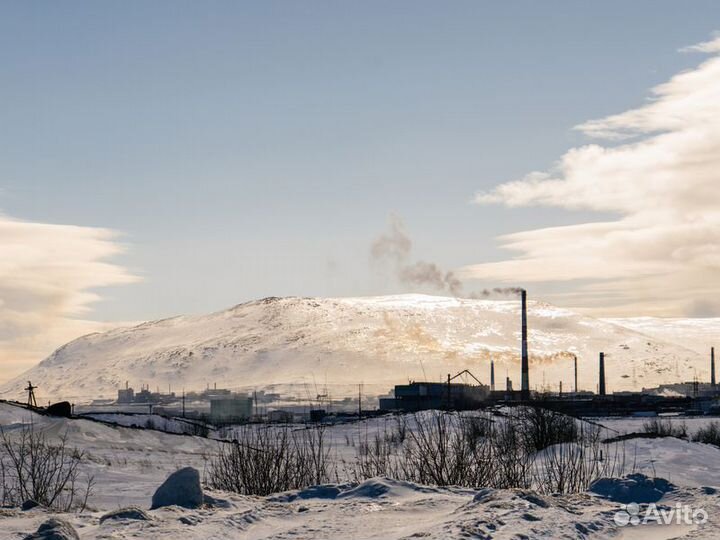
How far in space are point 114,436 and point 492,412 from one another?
79.6 ft

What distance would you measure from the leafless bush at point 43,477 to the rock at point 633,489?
838 cm

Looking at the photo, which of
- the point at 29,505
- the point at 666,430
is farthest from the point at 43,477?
the point at 666,430

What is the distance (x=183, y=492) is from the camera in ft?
43.9

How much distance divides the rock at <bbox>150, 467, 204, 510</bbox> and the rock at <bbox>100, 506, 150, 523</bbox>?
1160 millimetres

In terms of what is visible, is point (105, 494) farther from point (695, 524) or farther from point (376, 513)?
point (695, 524)

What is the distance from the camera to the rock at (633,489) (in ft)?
45.1

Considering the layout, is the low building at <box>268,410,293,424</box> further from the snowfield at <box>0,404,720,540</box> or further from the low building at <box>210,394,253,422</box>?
the low building at <box>210,394,253,422</box>

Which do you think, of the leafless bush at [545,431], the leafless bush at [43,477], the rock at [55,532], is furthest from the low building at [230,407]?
the rock at [55,532]

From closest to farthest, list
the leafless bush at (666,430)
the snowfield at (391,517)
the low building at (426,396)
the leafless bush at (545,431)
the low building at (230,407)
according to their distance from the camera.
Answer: the snowfield at (391,517)
the leafless bush at (545,431)
the leafless bush at (666,430)
the low building at (426,396)
the low building at (230,407)

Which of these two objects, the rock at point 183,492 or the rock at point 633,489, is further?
the rock at point 633,489

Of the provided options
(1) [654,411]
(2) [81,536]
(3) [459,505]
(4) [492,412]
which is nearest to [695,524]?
(3) [459,505]

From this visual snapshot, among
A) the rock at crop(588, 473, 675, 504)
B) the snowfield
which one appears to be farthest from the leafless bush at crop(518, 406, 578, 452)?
the rock at crop(588, 473, 675, 504)

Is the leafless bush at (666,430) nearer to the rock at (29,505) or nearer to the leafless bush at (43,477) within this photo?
the leafless bush at (43,477)

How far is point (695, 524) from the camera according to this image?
11812 mm
